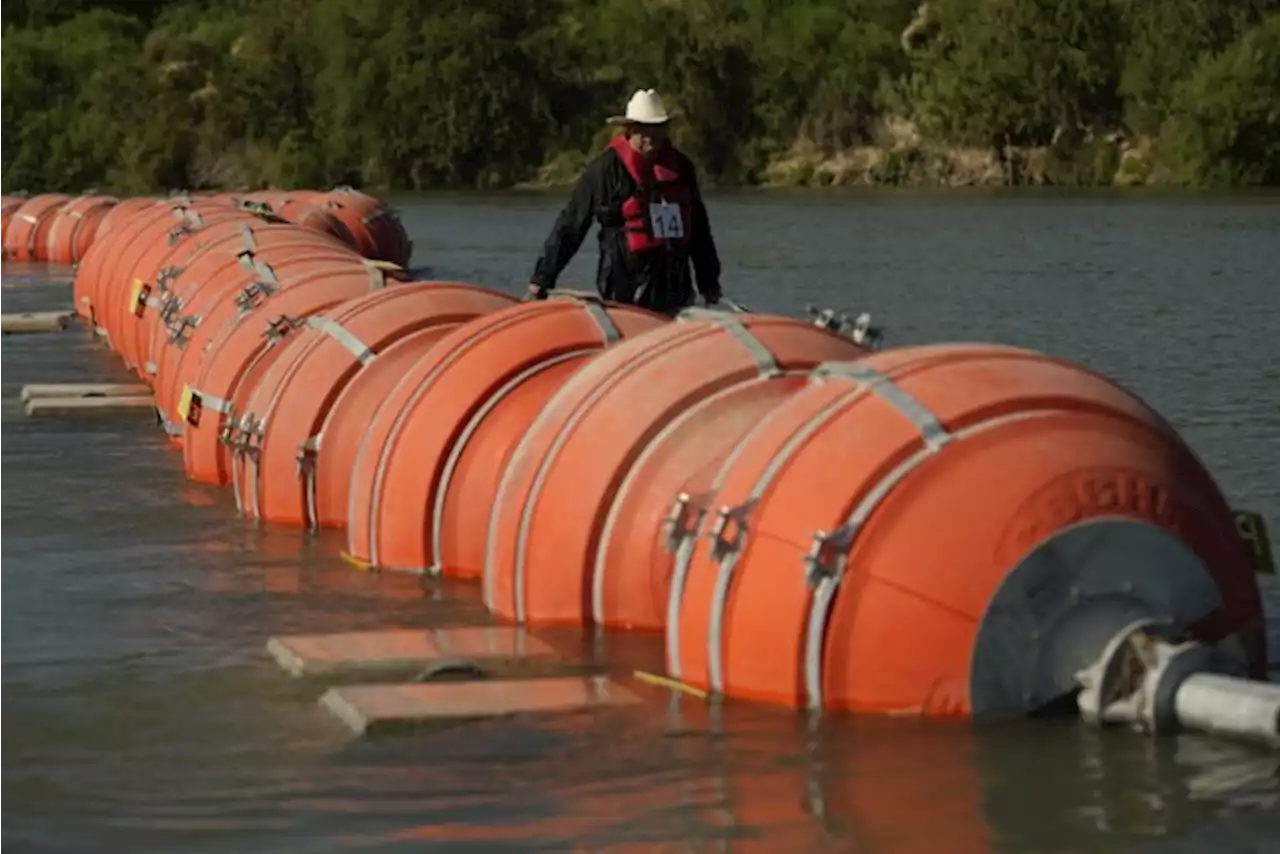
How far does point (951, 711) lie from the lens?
29.9 ft

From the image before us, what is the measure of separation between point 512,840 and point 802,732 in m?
1.37

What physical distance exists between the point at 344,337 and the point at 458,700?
15.4 ft

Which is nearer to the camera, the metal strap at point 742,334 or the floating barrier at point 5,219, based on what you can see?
the metal strap at point 742,334

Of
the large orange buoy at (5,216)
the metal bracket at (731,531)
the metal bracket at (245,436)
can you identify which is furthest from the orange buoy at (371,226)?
the metal bracket at (731,531)

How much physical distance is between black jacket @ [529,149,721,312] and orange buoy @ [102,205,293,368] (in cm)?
570

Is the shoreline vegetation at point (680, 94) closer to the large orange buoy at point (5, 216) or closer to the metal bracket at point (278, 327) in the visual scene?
the large orange buoy at point (5, 216)

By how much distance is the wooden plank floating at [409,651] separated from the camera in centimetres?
1062

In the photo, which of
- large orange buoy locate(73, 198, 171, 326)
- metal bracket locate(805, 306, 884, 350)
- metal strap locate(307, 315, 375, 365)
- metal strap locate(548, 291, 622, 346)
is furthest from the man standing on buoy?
large orange buoy locate(73, 198, 171, 326)

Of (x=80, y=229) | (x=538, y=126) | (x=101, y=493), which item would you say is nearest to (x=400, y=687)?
(x=101, y=493)

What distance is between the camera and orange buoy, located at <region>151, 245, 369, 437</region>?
16.7 m

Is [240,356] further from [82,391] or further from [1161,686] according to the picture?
[1161,686]

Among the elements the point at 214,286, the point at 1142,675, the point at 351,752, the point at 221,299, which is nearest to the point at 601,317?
the point at 351,752

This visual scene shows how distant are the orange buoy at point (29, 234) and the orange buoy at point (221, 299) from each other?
91.3 ft

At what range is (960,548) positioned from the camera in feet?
29.3
